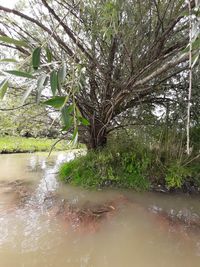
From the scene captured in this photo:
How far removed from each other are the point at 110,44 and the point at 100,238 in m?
2.32

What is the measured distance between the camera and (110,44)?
314cm

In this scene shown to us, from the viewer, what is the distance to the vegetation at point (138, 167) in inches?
128

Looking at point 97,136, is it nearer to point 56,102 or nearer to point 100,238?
point 100,238

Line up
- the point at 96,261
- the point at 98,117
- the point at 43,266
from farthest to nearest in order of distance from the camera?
the point at 98,117 → the point at 96,261 → the point at 43,266

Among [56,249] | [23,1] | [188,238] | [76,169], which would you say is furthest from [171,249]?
[23,1]

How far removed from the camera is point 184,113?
129 inches

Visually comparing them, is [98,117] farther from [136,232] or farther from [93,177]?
[136,232]

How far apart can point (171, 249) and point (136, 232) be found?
0.37m

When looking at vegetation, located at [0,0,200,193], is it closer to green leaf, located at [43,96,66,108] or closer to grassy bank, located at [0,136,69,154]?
green leaf, located at [43,96,66,108]

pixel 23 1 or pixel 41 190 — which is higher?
pixel 23 1

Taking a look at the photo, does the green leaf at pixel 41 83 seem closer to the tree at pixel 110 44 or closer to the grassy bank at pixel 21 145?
the tree at pixel 110 44

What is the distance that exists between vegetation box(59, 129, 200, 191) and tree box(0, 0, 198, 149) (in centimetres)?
42

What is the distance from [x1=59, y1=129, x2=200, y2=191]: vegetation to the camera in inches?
128

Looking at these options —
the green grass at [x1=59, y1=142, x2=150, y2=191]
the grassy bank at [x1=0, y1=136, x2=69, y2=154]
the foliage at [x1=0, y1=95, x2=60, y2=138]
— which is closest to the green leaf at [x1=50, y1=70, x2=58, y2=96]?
the green grass at [x1=59, y1=142, x2=150, y2=191]
